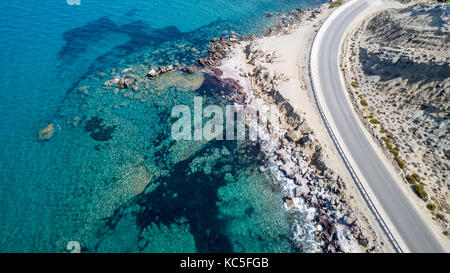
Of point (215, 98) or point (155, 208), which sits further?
point (215, 98)

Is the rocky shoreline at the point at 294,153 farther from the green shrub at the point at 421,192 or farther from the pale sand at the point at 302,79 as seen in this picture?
the green shrub at the point at 421,192

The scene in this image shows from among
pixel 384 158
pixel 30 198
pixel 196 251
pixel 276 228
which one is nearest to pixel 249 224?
pixel 276 228

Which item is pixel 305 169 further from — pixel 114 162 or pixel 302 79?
pixel 114 162

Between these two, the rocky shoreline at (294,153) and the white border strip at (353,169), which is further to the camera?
the rocky shoreline at (294,153)

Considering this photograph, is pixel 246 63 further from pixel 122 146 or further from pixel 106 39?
pixel 106 39

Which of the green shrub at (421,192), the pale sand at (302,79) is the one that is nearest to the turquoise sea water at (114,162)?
the pale sand at (302,79)
